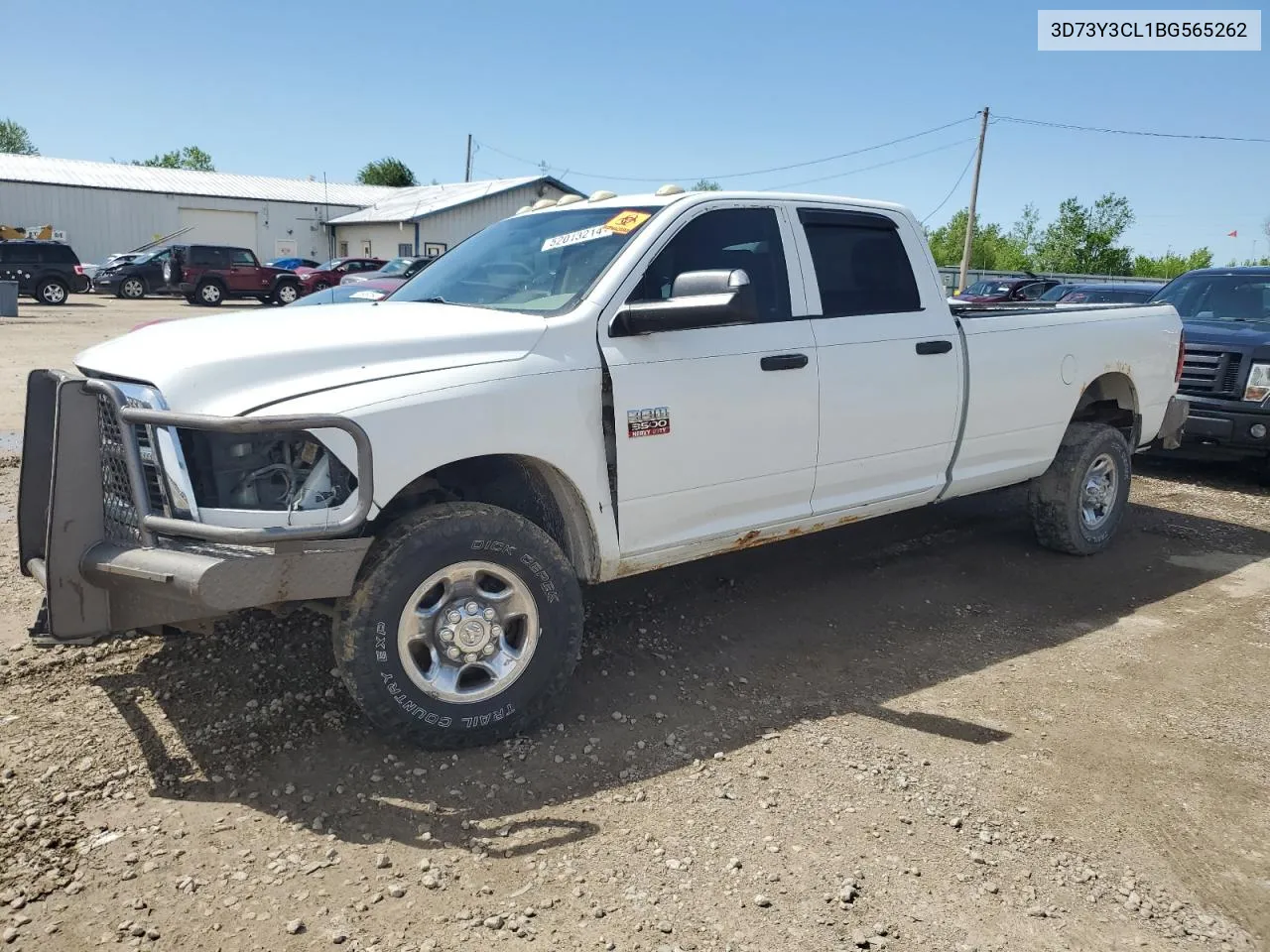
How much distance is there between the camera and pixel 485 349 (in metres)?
3.62

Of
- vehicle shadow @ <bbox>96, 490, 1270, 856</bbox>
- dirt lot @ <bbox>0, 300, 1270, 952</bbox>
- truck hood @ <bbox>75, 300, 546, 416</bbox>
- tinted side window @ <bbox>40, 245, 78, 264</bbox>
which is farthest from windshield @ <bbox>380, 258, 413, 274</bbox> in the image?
truck hood @ <bbox>75, 300, 546, 416</bbox>

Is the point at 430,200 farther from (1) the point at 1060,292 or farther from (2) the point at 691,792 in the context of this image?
(2) the point at 691,792

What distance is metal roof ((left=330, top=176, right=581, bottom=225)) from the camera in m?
45.7

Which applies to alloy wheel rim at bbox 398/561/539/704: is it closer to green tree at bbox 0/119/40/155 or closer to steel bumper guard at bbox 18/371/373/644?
steel bumper guard at bbox 18/371/373/644

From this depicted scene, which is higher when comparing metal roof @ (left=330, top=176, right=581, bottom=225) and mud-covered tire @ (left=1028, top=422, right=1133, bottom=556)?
→ metal roof @ (left=330, top=176, right=581, bottom=225)

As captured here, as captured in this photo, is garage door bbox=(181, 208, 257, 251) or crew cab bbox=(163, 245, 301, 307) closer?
crew cab bbox=(163, 245, 301, 307)

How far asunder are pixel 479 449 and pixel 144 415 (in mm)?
1051

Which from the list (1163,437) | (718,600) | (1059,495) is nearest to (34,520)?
(718,600)

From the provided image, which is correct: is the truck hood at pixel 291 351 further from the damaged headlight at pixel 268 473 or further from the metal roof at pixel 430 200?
the metal roof at pixel 430 200

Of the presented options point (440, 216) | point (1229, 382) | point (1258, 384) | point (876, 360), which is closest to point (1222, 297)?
point (1229, 382)

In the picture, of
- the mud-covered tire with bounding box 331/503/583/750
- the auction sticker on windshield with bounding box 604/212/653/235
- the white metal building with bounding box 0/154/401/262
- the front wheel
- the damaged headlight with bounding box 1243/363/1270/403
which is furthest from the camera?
the white metal building with bounding box 0/154/401/262

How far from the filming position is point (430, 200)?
48.2m

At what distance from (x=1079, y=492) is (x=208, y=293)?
30825 millimetres

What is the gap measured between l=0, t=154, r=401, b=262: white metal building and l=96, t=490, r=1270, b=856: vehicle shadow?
4715 centimetres
